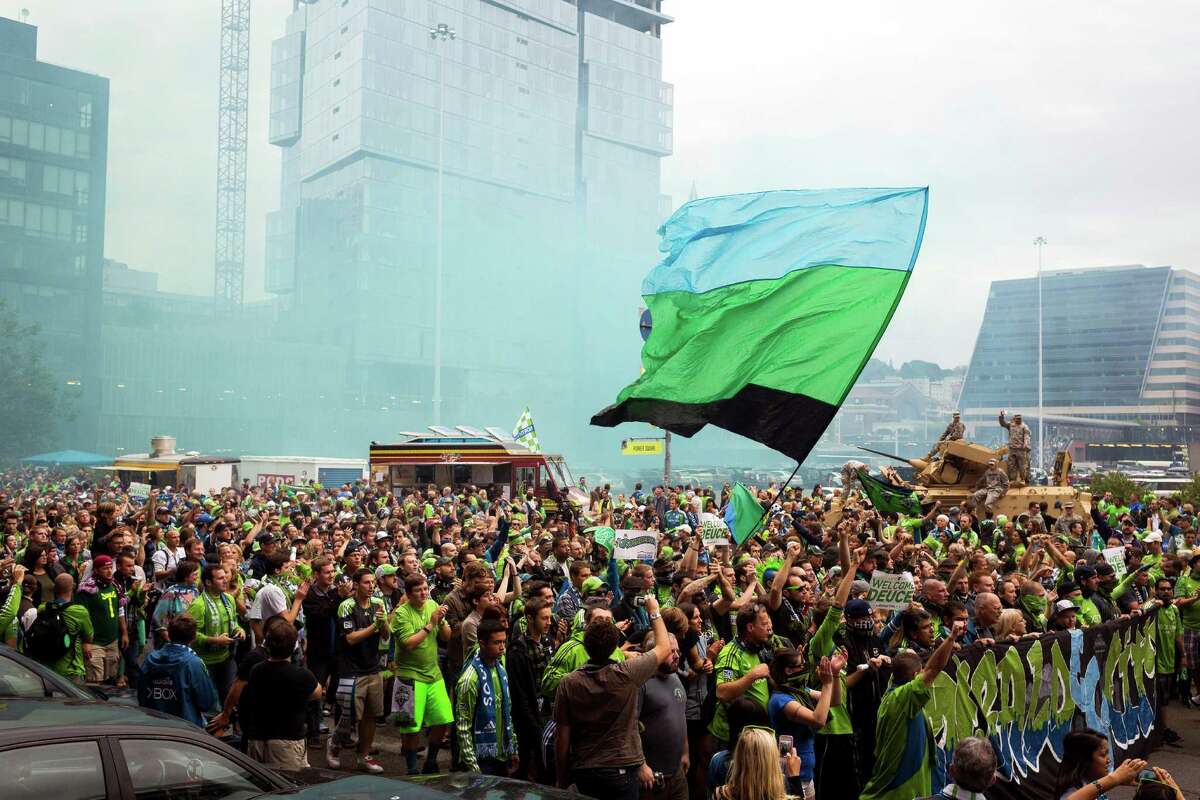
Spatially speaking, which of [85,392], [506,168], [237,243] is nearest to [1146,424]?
[506,168]

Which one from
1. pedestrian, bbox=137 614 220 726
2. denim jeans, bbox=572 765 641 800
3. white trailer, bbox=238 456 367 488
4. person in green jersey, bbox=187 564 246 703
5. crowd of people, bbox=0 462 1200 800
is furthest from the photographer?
white trailer, bbox=238 456 367 488

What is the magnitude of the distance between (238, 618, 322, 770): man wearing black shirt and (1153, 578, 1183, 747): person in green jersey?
7606mm

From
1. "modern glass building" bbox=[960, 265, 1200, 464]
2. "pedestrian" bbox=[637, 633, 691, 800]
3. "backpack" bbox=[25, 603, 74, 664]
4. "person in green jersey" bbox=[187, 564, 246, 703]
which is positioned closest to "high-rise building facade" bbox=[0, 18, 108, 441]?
"backpack" bbox=[25, 603, 74, 664]

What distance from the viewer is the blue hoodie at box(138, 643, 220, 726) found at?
270 inches

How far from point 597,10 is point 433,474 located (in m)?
117

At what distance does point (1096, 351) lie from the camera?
140625 millimetres

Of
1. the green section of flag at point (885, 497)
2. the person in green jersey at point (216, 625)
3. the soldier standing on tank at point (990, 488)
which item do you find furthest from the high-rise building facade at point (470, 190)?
the person in green jersey at point (216, 625)

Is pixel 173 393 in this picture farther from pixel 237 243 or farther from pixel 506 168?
pixel 506 168

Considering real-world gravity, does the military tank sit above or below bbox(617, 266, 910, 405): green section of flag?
below

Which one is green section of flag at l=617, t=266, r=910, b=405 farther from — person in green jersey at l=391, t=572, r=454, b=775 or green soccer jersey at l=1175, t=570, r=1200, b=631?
green soccer jersey at l=1175, t=570, r=1200, b=631

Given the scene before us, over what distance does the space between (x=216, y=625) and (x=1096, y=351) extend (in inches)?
5884

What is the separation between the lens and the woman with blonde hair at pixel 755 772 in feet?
13.8

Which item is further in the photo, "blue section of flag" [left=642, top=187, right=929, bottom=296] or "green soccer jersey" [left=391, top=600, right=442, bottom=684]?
"blue section of flag" [left=642, top=187, right=929, bottom=296]

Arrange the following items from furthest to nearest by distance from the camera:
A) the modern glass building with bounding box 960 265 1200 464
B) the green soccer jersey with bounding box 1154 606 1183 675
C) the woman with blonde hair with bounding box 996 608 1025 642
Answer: the modern glass building with bounding box 960 265 1200 464
the green soccer jersey with bounding box 1154 606 1183 675
the woman with blonde hair with bounding box 996 608 1025 642
